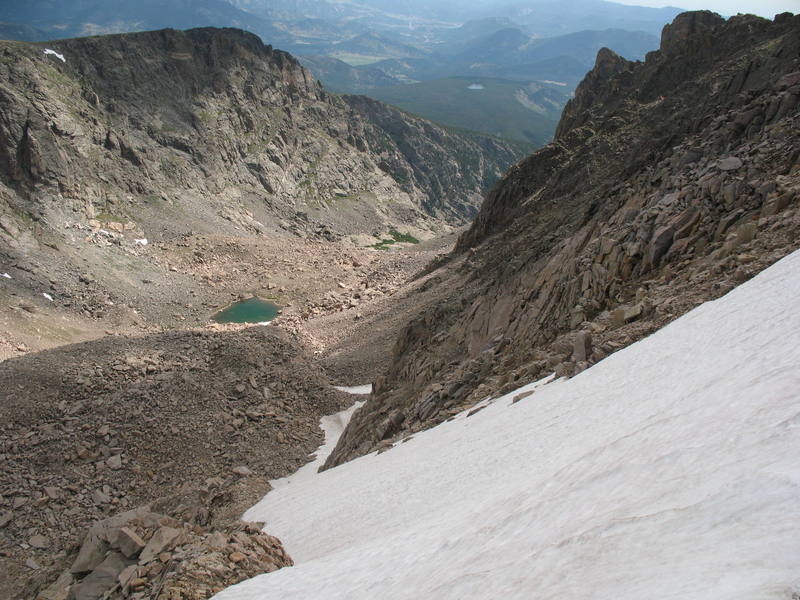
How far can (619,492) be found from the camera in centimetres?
468

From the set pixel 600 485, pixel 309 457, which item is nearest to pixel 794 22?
pixel 309 457

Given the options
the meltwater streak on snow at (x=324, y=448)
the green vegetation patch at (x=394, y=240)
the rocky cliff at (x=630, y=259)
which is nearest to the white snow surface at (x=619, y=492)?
the rocky cliff at (x=630, y=259)

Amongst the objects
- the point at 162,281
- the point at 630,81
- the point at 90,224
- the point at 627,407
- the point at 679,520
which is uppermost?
the point at 630,81

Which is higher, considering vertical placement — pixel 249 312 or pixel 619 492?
pixel 619 492

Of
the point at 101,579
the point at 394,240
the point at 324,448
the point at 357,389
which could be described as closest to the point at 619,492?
the point at 101,579

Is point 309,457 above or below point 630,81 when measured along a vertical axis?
below

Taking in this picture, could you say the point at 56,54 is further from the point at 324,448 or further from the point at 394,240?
the point at 324,448

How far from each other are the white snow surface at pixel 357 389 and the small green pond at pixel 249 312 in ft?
81.0

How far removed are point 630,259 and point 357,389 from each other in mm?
17340

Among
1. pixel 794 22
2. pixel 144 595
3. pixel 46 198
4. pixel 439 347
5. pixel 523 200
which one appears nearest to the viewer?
pixel 144 595

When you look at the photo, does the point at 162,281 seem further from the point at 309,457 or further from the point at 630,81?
the point at 630,81

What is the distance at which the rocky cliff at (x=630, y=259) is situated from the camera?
465 inches

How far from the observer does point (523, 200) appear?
42.2 m

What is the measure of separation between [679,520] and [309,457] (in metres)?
19.3
